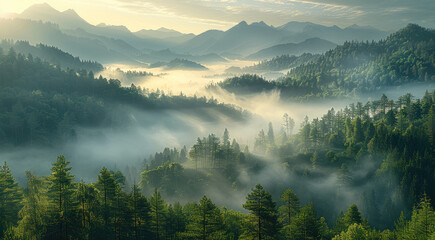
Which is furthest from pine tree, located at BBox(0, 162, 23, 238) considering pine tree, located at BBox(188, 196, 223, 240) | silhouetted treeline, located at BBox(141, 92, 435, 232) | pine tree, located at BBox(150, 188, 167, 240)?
silhouetted treeline, located at BBox(141, 92, 435, 232)

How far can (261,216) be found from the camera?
1756 inches

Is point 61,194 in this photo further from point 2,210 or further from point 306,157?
point 306,157

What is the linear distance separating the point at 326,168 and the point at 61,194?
13555 cm

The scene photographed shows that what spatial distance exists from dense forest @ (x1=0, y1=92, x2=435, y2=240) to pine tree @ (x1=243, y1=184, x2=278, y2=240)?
0.15m

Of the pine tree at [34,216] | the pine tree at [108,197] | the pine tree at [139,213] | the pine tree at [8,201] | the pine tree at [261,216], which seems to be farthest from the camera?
the pine tree at [139,213]

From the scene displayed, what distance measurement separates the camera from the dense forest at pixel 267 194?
148ft

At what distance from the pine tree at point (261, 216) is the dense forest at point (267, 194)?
149 mm

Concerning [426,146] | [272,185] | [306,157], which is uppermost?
[426,146]

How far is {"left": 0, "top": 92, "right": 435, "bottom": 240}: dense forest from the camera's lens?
148 ft

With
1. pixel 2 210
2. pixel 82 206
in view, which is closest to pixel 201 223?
pixel 82 206

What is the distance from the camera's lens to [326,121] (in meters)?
194

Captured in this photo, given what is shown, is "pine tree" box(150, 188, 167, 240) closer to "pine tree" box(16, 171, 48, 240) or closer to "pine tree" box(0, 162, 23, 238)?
"pine tree" box(16, 171, 48, 240)

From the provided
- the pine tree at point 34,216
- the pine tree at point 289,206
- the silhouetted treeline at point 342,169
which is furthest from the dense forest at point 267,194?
the silhouetted treeline at point 342,169

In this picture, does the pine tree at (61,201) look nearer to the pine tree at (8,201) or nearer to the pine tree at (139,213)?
the pine tree at (8,201)
